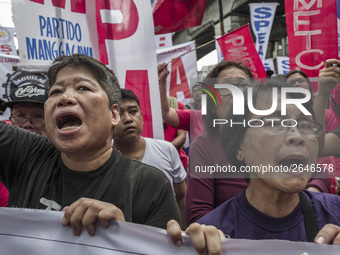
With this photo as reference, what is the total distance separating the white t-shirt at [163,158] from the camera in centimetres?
263

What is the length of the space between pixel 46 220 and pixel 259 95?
91 cm

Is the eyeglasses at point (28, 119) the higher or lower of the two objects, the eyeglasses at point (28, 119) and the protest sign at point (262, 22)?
the lower

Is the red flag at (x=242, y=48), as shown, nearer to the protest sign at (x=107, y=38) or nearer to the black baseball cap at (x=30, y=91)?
the protest sign at (x=107, y=38)

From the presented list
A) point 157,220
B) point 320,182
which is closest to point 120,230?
point 157,220

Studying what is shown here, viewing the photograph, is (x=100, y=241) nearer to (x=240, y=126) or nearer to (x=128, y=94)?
(x=240, y=126)

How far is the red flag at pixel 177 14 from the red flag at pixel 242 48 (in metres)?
0.67

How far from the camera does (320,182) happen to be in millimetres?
1949

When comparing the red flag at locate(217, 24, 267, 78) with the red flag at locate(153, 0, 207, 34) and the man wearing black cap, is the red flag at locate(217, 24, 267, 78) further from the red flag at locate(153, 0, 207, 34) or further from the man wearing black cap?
the man wearing black cap

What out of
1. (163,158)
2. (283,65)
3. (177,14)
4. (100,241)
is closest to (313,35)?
(177,14)

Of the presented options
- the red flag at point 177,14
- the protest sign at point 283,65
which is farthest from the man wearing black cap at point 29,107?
the protest sign at point 283,65

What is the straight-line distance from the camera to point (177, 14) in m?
3.36

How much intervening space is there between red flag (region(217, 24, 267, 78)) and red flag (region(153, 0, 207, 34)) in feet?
2.21

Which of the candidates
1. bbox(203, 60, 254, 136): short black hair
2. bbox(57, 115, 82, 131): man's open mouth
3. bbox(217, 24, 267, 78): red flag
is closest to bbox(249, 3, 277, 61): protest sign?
bbox(217, 24, 267, 78): red flag

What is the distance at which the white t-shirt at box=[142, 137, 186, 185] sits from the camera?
103 inches
